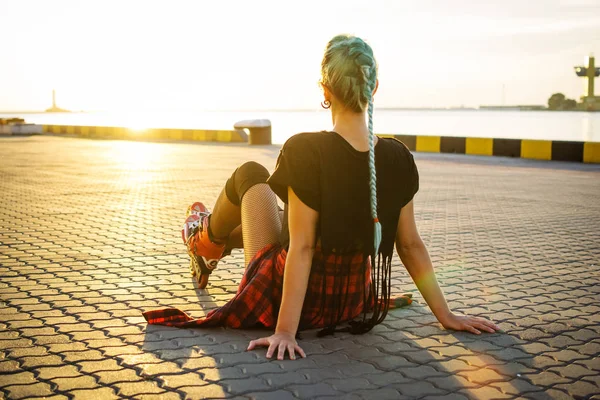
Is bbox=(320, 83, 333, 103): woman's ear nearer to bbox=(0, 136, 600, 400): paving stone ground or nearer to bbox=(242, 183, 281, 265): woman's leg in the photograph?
bbox=(242, 183, 281, 265): woman's leg

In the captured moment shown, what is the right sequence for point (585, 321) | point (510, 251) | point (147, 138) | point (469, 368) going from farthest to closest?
point (147, 138), point (510, 251), point (585, 321), point (469, 368)

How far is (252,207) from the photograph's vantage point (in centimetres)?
382

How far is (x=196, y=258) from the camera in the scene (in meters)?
4.44

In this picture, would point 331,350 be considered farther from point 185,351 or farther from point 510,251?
point 510,251

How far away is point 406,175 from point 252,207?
2.81 ft

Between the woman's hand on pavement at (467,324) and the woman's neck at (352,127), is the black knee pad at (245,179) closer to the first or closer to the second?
the woman's neck at (352,127)

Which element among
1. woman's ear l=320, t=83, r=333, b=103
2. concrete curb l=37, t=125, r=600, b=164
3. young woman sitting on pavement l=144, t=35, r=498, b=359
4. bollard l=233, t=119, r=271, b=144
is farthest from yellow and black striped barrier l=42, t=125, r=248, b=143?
woman's ear l=320, t=83, r=333, b=103

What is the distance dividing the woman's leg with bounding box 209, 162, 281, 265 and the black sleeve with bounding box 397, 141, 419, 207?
2.30 feet

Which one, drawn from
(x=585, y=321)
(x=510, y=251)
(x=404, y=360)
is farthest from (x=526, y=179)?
(x=404, y=360)

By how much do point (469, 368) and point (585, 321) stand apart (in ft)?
3.45

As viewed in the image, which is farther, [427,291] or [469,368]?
[427,291]

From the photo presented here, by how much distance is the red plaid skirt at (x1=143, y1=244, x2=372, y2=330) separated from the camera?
135 inches

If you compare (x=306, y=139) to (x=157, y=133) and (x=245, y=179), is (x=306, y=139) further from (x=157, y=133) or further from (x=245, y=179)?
(x=157, y=133)

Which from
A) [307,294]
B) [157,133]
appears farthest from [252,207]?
[157,133]
